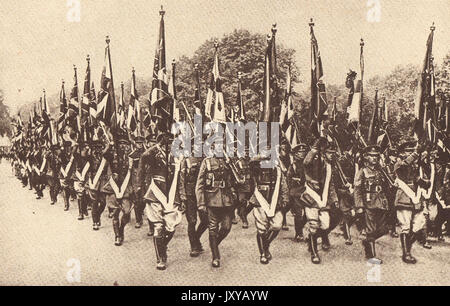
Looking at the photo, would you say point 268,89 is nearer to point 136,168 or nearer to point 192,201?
point 192,201

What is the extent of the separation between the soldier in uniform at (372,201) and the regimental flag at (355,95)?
0.93 meters

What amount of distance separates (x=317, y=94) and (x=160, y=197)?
3669mm

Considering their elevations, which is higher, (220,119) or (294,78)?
(294,78)

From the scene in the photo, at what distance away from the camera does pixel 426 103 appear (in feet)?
34.5

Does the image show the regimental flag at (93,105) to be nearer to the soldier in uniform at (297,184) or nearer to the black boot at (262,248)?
the soldier in uniform at (297,184)

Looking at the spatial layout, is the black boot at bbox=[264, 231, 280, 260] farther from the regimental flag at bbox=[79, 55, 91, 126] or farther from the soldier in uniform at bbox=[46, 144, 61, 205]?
the soldier in uniform at bbox=[46, 144, 61, 205]

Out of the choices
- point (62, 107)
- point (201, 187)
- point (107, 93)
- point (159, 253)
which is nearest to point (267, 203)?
point (201, 187)

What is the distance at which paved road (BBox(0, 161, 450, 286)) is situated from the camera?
9.36 metres

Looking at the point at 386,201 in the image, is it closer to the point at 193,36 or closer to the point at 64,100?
the point at 193,36

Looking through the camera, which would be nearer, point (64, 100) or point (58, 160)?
point (64, 100)

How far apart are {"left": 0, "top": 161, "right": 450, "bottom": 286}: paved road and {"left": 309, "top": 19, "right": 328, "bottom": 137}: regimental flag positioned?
251 centimetres

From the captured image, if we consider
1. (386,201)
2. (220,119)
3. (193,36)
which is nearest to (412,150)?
(386,201)

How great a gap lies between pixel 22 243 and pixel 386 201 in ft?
24.2

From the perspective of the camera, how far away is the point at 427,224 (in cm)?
1109
